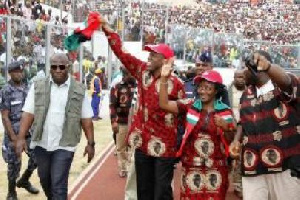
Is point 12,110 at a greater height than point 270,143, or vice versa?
point 270,143

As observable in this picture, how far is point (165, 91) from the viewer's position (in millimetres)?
5094

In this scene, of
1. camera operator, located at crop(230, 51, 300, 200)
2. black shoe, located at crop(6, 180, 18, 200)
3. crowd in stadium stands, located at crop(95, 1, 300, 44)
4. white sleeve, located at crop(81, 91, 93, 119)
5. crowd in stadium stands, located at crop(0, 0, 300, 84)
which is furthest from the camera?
crowd in stadium stands, located at crop(95, 1, 300, 44)

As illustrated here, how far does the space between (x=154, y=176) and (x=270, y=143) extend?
4.84 ft

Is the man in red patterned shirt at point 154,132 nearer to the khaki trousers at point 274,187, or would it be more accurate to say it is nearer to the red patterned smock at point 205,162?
the red patterned smock at point 205,162

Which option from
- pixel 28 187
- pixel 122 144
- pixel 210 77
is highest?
pixel 210 77

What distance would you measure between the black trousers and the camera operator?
1.07 m

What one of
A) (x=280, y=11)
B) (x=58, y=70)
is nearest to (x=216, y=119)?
(x=58, y=70)

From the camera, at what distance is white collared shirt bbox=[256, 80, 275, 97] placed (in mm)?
4442

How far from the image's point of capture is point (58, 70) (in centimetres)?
547

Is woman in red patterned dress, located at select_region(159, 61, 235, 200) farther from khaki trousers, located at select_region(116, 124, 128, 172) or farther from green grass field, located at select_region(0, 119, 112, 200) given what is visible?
khaki trousers, located at select_region(116, 124, 128, 172)

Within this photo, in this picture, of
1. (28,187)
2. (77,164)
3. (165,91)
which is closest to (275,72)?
(165,91)

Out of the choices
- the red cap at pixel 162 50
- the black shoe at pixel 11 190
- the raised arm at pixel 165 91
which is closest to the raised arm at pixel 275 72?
the raised arm at pixel 165 91

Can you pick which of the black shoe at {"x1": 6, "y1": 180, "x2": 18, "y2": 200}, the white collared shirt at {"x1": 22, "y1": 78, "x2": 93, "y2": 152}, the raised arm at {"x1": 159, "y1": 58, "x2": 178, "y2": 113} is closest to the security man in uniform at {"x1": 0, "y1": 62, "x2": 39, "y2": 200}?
Answer: the black shoe at {"x1": 6, "y1": 180, "x2": 18, "y2": 200}

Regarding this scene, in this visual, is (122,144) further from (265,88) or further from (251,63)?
(251,63)
